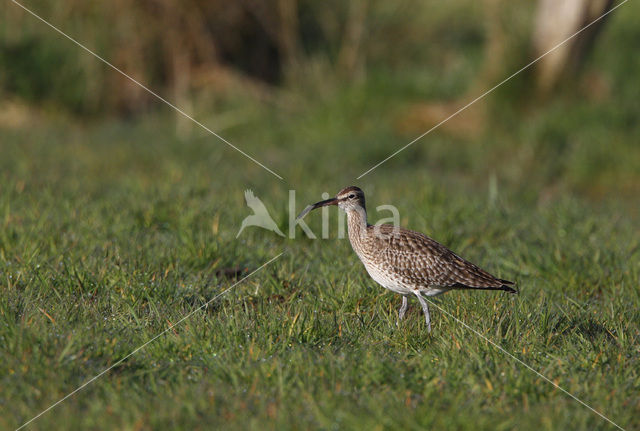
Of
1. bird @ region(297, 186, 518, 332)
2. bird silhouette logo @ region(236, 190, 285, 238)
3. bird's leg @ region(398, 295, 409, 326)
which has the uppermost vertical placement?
bird @ region(297, 186, 518, 332)

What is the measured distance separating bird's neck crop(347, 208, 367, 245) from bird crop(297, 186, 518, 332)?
4.3 inches

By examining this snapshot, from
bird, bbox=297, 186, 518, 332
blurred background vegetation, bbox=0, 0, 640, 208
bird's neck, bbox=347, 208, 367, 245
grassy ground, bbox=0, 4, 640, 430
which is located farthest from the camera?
blurred background vegetation, bbox=0, 0, 640, 208

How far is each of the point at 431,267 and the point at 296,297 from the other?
39.8 inches

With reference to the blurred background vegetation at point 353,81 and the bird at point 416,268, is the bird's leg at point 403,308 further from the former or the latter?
the blurred background vegetation at point 353,81

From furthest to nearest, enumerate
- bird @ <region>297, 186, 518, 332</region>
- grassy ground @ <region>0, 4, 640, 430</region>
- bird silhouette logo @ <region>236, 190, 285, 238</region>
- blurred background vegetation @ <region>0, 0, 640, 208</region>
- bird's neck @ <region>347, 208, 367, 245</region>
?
1. blurred background vegetation @ <region>0, 0, 640, 208</region>
2. bird silhouette logo @ <region>236, 190, 285, 238</region>
3. bird's neck @ <region>347, 208, 367, 245</region>
4. bird @ <region>297, 186, 518, 332</region>
5. grassy ground @ <region>0, 4, 640, 430</region>

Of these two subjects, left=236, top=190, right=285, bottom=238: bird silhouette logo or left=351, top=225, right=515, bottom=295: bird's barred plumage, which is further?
left=236, top=190, right=285, bottom=238: bird silhouette logo

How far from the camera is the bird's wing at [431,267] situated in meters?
5.23

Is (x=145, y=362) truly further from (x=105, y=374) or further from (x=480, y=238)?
(x=480, y=238)

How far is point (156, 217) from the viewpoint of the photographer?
7.48 m

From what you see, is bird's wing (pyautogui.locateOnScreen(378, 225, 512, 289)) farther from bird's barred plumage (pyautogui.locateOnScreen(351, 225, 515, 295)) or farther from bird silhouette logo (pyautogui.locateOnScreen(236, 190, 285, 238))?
bird silhouette logo (pyautogui.locateOnScreen(236, 190, 285, 238))

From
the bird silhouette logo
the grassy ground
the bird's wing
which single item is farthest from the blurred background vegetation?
the bird's wing

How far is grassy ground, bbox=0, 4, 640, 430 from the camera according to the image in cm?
405

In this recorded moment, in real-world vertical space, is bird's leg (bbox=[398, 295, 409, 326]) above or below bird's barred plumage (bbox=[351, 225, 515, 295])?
below

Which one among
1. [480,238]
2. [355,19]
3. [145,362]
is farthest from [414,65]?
[145,362]
